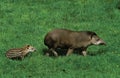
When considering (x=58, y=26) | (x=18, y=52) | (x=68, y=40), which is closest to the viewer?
(x=18, y=52)

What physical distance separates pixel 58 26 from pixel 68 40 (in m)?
4.57

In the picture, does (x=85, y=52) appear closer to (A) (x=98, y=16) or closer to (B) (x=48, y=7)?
(A) (x=98, y=16)

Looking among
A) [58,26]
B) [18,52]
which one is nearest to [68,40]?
[18,52]

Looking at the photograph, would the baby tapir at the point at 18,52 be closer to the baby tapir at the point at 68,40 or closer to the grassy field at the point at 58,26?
the grassy field at the point at 58,26

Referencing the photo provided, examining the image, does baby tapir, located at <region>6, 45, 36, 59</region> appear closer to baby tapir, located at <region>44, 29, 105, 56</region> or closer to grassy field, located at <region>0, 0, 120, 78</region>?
grassy field, located at <region>0, 0, 120, 78</region>

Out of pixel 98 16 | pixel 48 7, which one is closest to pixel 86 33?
pixel 98 16

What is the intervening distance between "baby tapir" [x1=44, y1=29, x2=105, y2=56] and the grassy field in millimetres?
438

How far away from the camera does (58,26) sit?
2309cm

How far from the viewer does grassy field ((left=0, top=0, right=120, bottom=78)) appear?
15947 mm

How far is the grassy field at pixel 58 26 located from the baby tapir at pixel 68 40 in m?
0.44

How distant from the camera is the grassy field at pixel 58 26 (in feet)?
52.3

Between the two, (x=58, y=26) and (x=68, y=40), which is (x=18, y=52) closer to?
(x=68, y=40)

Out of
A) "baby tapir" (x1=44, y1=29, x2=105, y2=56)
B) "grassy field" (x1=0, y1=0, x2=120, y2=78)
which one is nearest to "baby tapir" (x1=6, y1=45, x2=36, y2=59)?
"grassy field" (x1=0, y1=0, x2=120, y2=78)

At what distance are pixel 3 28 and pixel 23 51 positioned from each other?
4959 millimetres
